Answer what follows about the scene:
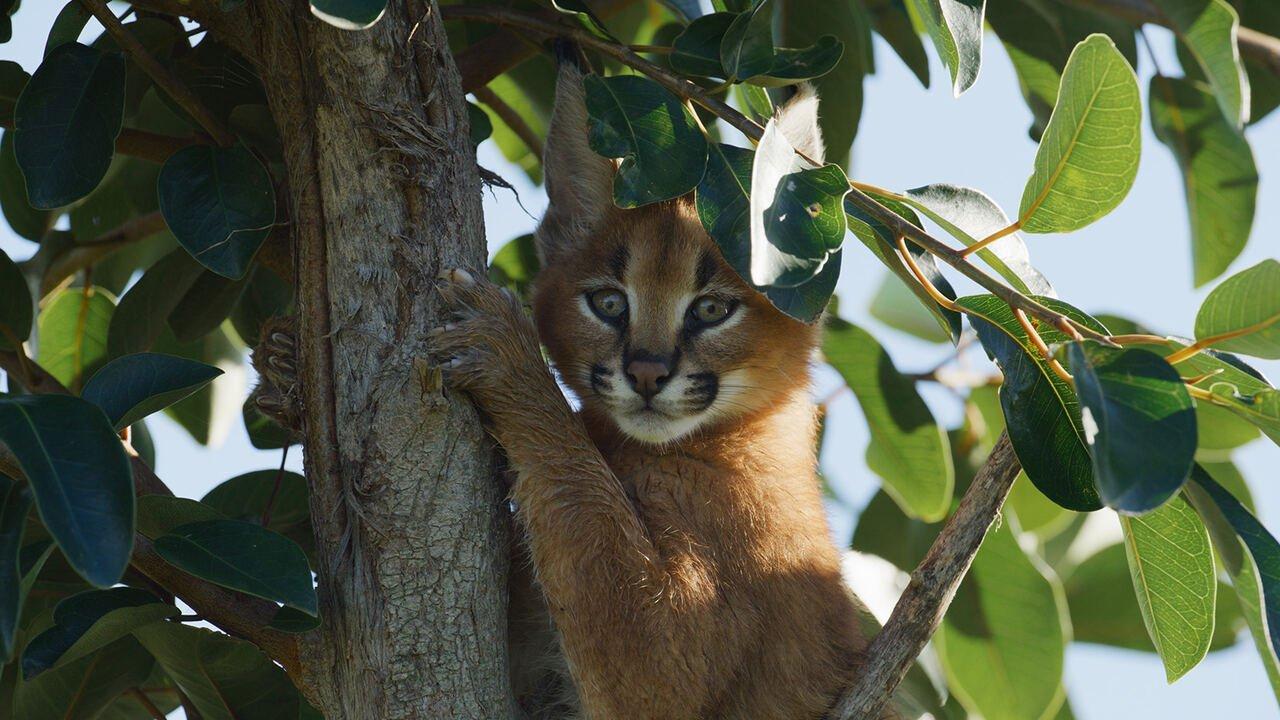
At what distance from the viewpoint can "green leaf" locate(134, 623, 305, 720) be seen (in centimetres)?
336

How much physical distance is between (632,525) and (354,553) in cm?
105

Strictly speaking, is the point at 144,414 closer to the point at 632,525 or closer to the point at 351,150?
the point at 351,150

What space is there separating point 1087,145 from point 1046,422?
27.2 inches

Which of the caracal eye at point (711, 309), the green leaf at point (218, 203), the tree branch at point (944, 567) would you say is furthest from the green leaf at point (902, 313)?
the green leaf at point (218, 203)

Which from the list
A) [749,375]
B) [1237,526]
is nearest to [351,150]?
[749,375]

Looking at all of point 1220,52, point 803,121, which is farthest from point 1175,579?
point 803,121

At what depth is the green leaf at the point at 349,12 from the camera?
2.71 metres

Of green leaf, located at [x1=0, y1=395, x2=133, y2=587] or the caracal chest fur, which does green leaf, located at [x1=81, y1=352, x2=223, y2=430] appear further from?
the caracal chest fur

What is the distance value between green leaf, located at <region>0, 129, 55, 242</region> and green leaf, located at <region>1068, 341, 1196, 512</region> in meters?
3.89

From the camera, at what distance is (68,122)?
3.41 metres

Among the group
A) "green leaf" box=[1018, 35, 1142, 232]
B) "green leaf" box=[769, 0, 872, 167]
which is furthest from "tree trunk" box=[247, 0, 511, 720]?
"green leaf" box=[769, 0, 872, 167]

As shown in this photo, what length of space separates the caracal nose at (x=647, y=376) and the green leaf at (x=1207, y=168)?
7.62ft

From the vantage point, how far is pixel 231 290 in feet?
14.8

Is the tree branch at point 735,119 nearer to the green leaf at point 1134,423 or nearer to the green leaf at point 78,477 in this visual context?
the green leaf at point 1134,423
